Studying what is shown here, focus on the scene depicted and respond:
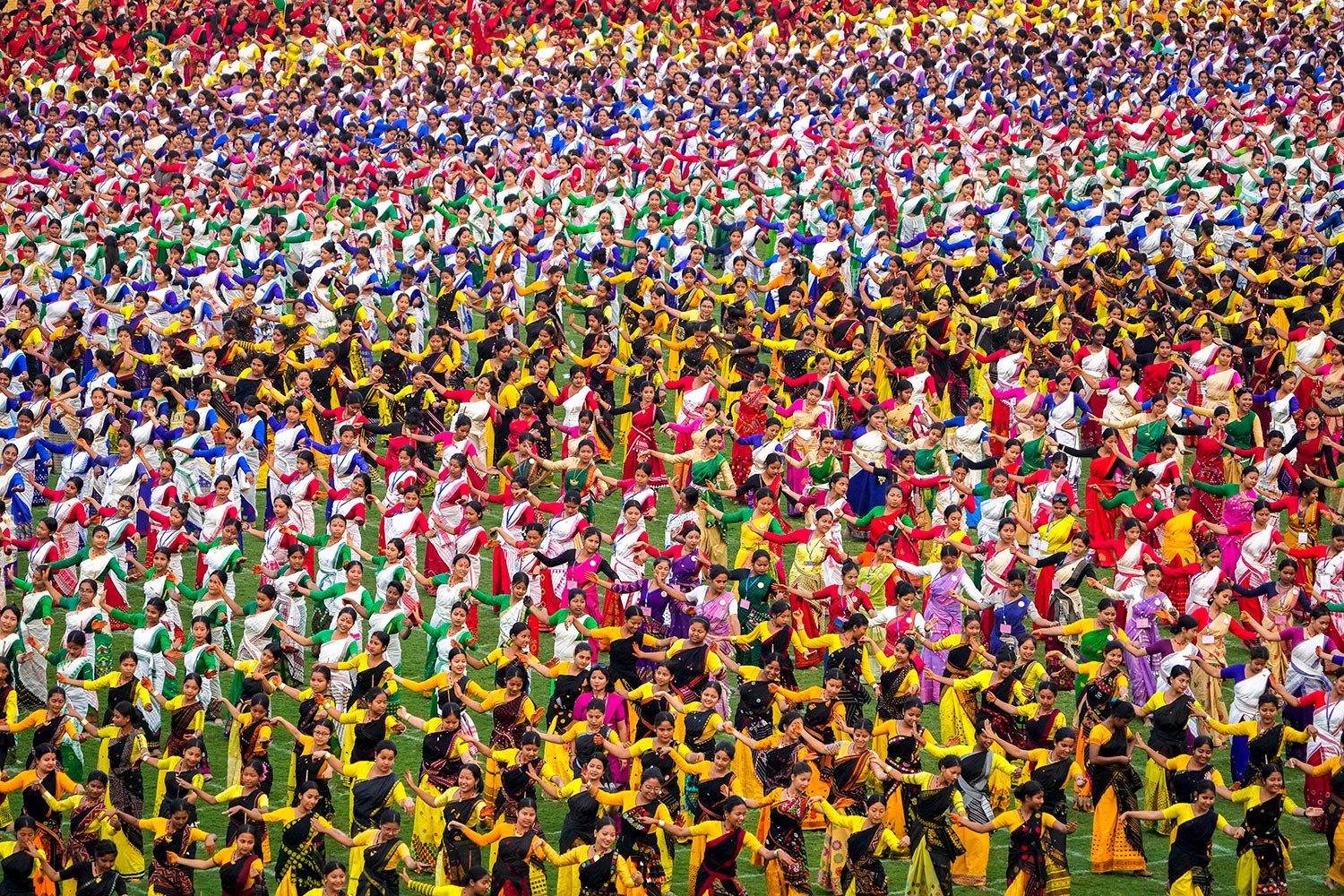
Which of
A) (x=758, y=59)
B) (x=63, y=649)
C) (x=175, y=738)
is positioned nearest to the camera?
(x=175, y=738)

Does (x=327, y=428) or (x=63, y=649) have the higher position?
(x=63, y=649)

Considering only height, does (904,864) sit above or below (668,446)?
above

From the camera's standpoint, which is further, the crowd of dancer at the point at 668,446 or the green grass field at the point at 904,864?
the green grass field at the point at 904,864

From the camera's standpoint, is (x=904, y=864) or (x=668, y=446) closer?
(x=904, y=864)

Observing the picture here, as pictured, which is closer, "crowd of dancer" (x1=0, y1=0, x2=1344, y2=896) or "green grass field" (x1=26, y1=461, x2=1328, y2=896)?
"crowd of dancer" (x1=0, y1=0, x2=1344, y2=896)

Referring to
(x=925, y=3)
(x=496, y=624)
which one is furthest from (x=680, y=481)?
(x=925, y=3)

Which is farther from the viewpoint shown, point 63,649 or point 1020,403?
point 1020,403

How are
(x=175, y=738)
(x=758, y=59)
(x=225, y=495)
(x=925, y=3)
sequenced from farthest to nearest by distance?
(x=925, y=3), (x=758, y=59), (x=225, y=495), (x=175, y=738)

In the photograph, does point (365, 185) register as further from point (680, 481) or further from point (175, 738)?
point (175, 738)
